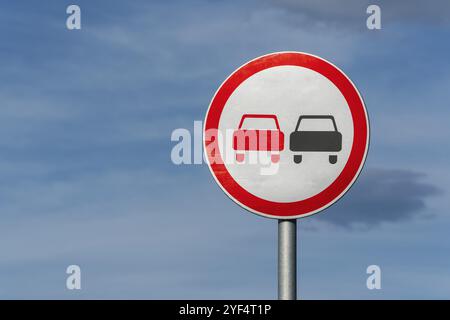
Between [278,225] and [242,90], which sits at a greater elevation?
[242,90]

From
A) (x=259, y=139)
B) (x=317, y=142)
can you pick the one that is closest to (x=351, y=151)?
(x=317, y=142)

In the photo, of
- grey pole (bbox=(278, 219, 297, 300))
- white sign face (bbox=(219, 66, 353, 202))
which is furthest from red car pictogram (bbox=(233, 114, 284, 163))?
grey pole (bbox=(278, 219, 297, 300))

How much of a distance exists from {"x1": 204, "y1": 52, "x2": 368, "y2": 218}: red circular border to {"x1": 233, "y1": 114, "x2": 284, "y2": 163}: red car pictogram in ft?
0.41

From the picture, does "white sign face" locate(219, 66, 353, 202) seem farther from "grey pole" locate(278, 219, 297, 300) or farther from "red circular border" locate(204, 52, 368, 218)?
"grey pole" locate(278, 219, 297, 300)

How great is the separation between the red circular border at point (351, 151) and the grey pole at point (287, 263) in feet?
0.32

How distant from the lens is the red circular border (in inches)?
143

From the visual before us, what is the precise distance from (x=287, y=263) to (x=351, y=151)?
706 mm

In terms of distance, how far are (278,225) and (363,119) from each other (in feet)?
2.48

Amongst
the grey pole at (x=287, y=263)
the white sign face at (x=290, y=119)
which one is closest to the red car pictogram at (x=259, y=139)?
the white sign face at (x=290, y=119)

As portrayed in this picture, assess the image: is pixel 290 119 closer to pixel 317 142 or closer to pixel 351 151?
pixel 317 142

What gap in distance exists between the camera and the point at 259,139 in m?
3.67
